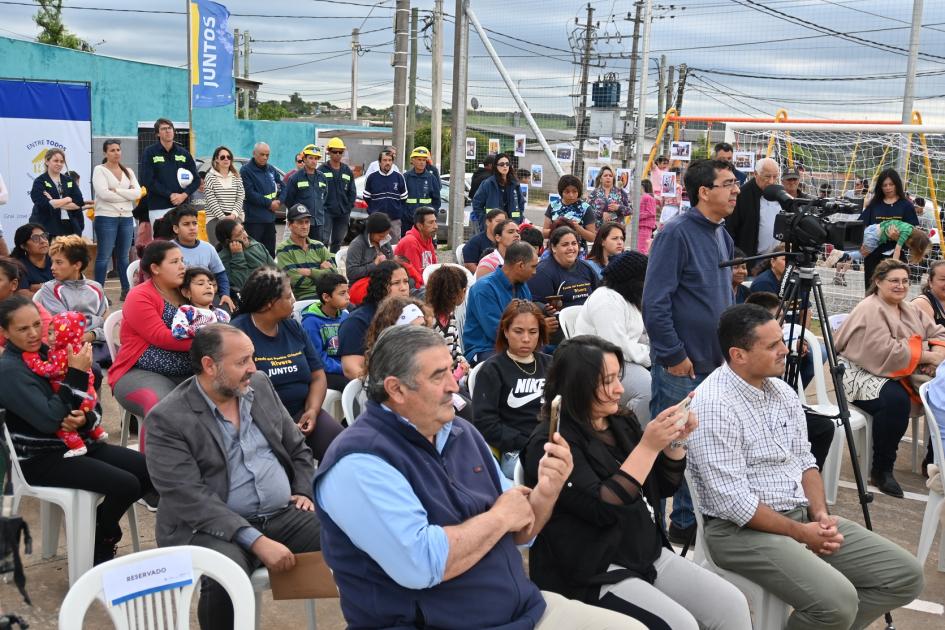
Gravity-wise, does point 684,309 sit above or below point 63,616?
above

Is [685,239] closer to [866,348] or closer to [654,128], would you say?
[866,348]

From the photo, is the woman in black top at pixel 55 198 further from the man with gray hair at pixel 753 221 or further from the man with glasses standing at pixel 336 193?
the man with gray hair at pixel 753 221

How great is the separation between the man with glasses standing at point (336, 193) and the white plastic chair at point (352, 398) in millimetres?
6557

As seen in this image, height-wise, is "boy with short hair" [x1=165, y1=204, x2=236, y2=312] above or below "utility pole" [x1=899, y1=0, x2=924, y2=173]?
below

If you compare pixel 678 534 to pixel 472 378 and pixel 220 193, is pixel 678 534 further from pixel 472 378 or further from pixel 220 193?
pixel 220 193

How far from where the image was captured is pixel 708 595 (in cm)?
293

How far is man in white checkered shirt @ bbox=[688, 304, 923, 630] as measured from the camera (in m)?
3.11

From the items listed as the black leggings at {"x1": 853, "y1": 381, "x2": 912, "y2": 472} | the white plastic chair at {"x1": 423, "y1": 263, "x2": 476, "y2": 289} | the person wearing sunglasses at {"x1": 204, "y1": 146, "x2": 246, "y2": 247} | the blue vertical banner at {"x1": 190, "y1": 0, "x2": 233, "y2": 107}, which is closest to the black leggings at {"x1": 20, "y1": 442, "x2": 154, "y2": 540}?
the white plastic chair at {"x1": 423, "y1": 263, "x2": 476, "y2": 289}

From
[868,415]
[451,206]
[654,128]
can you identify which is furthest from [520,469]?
[654,128]

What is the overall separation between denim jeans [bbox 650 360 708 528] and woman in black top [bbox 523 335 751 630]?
1128 mm

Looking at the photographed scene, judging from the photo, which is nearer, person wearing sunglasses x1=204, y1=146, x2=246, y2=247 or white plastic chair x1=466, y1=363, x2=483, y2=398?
white plastic chair x1=466, y1=363, x2=483, y2=398

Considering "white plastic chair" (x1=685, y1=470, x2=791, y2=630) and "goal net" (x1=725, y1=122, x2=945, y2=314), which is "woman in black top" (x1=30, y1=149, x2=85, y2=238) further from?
"white plastic chair" (x1=685, y1=470, x2=791, y2=630)

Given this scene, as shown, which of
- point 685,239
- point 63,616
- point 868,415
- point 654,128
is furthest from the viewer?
point 654,128

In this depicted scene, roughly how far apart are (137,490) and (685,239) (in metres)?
2.56
